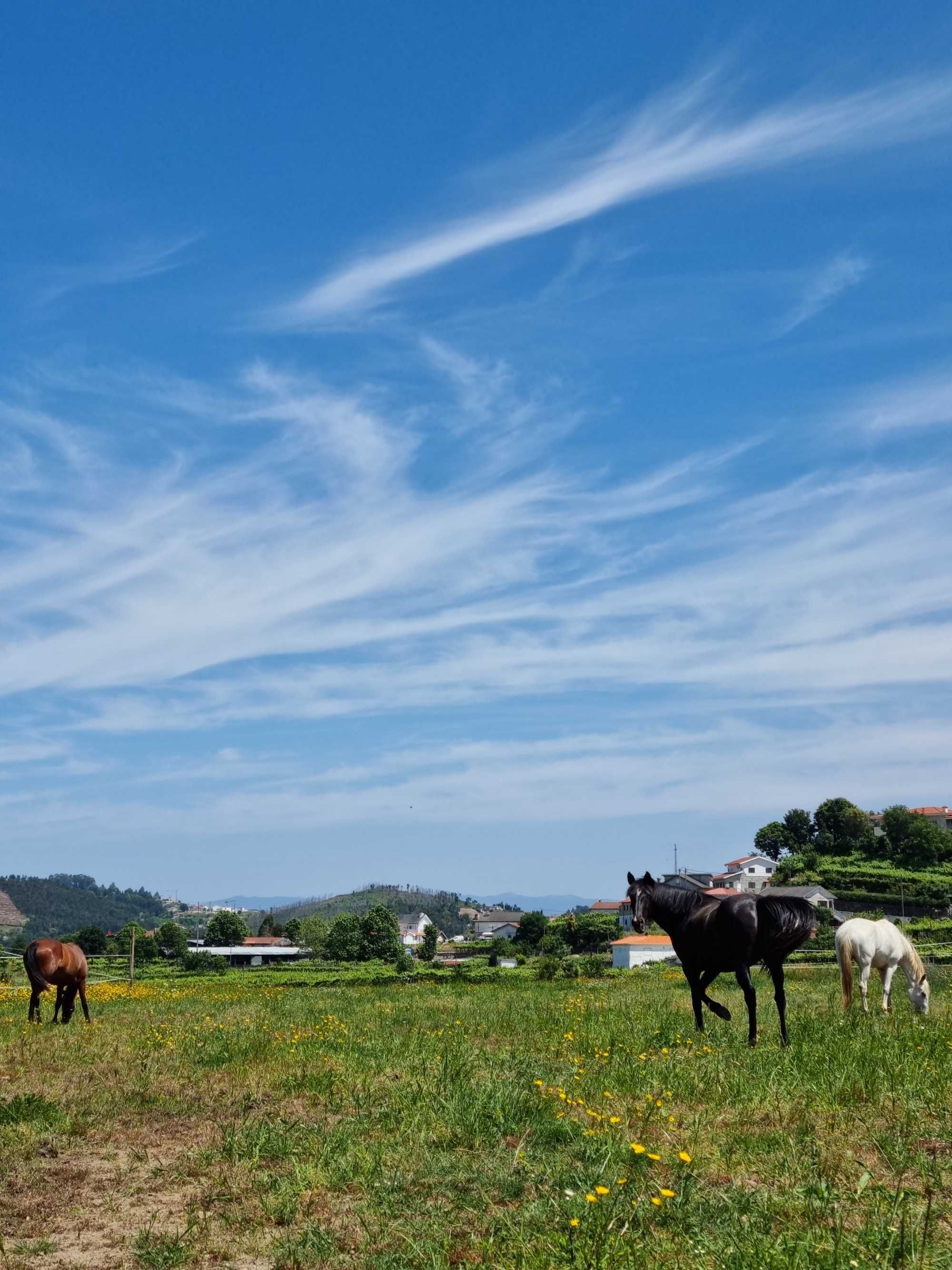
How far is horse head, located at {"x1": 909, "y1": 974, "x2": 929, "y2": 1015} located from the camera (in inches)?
805

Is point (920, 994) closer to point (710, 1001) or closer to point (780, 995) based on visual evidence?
point (710, 1001)

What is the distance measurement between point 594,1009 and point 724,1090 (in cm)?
1049

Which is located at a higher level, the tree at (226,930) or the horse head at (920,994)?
the horse head at (920,994)

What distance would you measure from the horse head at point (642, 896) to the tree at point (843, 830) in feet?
498

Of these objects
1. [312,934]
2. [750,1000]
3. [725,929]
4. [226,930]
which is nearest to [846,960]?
[725,929]

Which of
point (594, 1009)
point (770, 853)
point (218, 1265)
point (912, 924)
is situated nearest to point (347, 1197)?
point (218, 1265)

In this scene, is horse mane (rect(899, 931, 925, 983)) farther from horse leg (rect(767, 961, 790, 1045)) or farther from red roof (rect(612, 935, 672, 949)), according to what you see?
red roof (rect(612, 935, 672, 949))

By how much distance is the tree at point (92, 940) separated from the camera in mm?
125062

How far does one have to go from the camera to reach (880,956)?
20484 mm

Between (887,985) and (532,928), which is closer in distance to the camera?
(887,985)

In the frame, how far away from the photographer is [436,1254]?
20.6 ft

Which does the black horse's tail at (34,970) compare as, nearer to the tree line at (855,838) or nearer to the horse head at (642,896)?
the horse head at (642,896)

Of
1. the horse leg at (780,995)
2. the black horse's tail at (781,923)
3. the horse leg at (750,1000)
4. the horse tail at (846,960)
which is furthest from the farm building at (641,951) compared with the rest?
the horse leg at (750,1000)

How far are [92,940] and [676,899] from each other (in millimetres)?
129441
